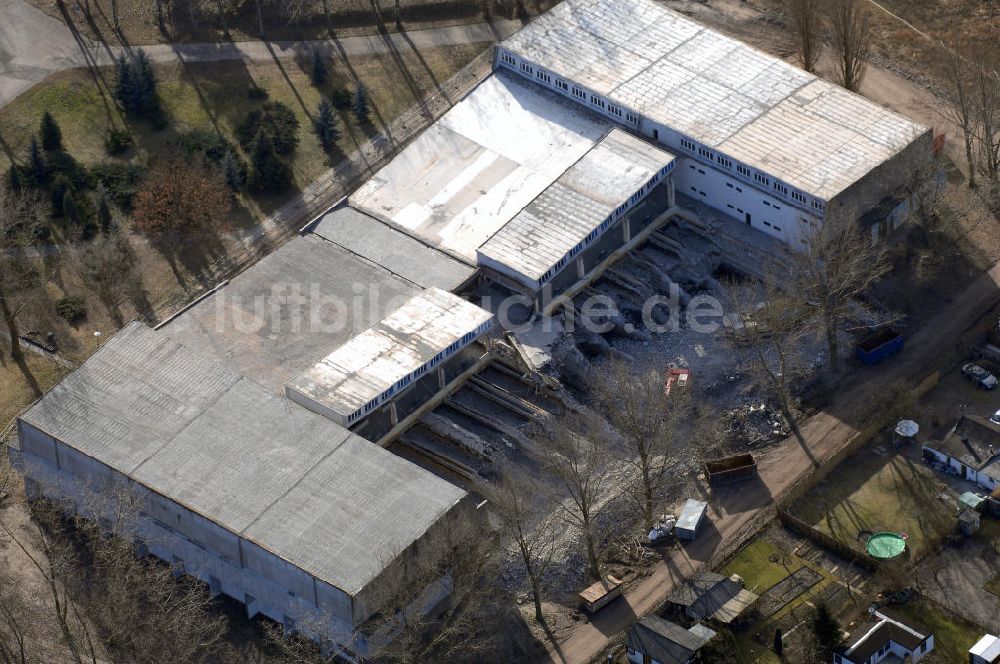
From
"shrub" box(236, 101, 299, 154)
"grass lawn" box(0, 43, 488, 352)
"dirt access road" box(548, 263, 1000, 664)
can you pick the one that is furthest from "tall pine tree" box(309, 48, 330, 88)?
"dirt access road" box(548, 263, 1000, 664)

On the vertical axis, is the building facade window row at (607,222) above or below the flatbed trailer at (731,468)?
above

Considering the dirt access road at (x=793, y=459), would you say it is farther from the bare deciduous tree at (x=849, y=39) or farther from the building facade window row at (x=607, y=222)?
the bare deciduous tree at (x=849, y=39)

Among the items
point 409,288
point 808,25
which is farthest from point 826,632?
point 808,25

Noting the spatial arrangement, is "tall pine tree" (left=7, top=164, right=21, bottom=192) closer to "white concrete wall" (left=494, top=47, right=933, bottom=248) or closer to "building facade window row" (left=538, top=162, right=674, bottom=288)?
"building facade window row" (left=538, top=162, right=674, bottom=288)

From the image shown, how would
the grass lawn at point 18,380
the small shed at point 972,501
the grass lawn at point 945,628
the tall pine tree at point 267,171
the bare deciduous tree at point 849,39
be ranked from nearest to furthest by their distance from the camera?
the grass lawn at point 945,628
the small shed at point 972,501
the grass lawn at point 18,380
the tall pine tree at point 267,171
the bare deciduous tree at point 849,39

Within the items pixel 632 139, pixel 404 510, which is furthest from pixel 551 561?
pixel 632 139

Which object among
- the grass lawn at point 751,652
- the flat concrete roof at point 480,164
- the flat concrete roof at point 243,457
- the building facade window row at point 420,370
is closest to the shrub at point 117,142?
the flat concrete roof at point 480,164

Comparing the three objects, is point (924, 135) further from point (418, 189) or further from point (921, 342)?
point (418, 189)
